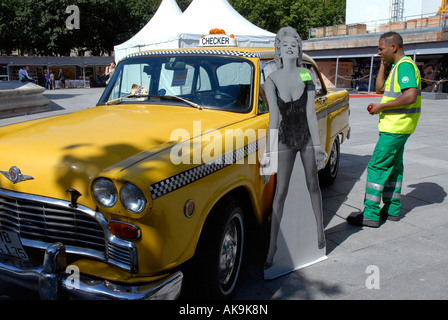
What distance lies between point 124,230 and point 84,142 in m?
0.81

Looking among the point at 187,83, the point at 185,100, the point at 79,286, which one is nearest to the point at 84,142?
the point at 79,286

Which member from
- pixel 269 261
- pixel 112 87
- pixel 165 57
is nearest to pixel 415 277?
pixel 269 261

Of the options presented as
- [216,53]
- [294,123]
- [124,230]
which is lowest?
[124,230]

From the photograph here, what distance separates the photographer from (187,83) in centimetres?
382

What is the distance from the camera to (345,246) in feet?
12.6

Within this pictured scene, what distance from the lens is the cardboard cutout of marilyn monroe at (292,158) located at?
9.64ft

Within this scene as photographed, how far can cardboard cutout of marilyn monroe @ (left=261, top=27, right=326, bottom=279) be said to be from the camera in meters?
2.94

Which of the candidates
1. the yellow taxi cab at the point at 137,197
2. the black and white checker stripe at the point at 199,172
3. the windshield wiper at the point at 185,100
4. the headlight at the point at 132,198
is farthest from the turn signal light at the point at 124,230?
the windshield wiper at the point at 185,100

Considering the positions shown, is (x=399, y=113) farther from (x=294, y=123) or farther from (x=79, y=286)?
(x=79, y=286)

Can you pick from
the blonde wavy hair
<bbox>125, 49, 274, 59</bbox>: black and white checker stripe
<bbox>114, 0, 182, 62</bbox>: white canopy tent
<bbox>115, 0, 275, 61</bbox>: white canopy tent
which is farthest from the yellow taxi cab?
<bbox>114, 0, 182, 62</bbox>: white canopy tent

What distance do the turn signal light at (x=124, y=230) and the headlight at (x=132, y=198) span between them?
108 millimetres

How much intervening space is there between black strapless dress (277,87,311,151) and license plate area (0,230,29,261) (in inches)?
76.5
